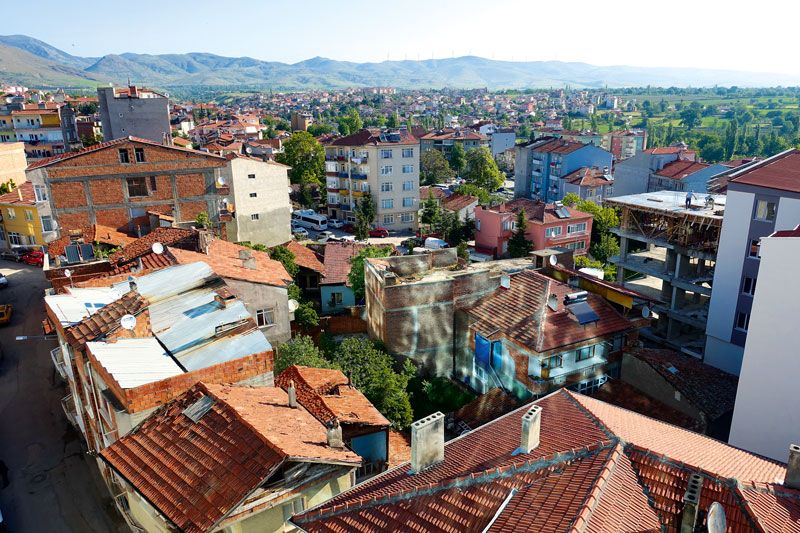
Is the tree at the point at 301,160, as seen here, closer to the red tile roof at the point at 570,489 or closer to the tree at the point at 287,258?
the tree at the point at 287,258

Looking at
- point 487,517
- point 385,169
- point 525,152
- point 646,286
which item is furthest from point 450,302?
point 525,152

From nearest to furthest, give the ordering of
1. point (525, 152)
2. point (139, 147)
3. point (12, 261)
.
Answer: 1. point (139, 147)
2. point (12, 261)
3. point (525, 152)

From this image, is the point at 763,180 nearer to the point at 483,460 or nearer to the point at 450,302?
the point at 450,302

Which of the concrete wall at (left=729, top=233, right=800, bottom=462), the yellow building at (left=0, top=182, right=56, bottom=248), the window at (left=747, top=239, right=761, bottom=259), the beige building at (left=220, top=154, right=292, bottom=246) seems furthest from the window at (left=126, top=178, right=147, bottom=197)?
the window at (left=747, top=239, right=761, bottom=259)

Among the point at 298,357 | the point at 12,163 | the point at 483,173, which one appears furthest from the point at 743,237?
the point at 12,163

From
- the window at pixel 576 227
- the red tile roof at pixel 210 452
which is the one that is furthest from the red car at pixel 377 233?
the red tile roof at pixel 210 452

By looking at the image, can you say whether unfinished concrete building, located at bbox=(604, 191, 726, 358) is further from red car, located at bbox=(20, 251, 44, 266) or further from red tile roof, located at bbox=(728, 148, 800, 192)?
red car, located at bbox=(20, 251, 44, 266)

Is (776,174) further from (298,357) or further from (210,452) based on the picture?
(210,452)

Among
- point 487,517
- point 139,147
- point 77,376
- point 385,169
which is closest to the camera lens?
point 487,517
